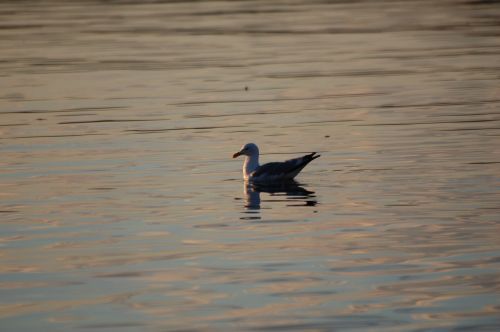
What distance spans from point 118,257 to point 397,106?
1424 cm

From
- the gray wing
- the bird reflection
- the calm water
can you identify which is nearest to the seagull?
the gray wing

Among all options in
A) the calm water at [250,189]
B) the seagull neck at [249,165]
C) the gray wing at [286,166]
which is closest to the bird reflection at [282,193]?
the calm water at [250,189]

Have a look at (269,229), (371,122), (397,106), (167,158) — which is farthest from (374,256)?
(397,106)

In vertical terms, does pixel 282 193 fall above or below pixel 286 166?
below

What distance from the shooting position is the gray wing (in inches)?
744

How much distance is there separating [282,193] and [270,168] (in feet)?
3.22

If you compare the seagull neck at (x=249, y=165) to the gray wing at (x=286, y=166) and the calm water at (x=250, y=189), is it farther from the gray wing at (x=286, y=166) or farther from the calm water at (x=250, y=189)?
the gray wing at (x=286, y=166)

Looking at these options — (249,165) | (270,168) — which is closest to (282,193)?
(270,168)

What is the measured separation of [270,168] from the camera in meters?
19.2

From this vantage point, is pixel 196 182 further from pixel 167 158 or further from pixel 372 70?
pixel 372 70

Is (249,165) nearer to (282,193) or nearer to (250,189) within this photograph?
(250,189)

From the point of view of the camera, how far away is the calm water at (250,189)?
11.4m

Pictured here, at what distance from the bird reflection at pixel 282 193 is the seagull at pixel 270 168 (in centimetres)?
13

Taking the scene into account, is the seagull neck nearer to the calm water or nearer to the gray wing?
the calm water
